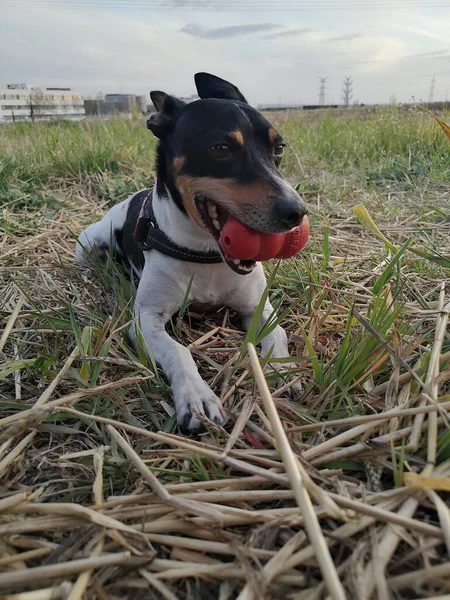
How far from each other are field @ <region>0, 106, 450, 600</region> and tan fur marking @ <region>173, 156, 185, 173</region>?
688mm

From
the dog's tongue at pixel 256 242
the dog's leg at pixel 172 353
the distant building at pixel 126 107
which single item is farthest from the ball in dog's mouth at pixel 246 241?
the distant building at pixel 126 107

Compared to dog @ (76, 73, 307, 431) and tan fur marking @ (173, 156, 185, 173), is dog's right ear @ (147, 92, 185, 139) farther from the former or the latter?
tan fur marking @ (173, 156, 185, 173)

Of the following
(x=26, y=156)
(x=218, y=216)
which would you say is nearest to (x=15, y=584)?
(x=218, y=216)

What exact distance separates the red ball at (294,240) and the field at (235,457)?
268 millimetres

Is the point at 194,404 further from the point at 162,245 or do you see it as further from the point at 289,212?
the point at 162,245

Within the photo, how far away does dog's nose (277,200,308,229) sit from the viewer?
1.86 m

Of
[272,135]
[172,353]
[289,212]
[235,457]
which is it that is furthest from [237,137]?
[235,457]

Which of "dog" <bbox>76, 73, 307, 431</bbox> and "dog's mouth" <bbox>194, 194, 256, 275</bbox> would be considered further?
"dog's mouth" <bbox>194, 194, 256, 275</bbox>

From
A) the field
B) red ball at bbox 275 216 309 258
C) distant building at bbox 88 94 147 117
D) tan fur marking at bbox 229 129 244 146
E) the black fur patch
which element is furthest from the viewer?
distant building at bbox 88 94 147 117

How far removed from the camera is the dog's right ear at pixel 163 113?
94.5 inches

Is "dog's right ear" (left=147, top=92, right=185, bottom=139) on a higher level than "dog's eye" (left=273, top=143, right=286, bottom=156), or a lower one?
higher

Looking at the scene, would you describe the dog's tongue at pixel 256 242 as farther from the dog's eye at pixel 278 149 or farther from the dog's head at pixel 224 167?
the dog's eye at pixel 278 149

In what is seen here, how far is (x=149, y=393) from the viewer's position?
1758mm

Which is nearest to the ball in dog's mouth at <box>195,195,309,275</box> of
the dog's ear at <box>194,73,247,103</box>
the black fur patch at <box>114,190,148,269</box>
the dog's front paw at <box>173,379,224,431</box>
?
the dog's front paw at <box>173,379,224,431</box>
